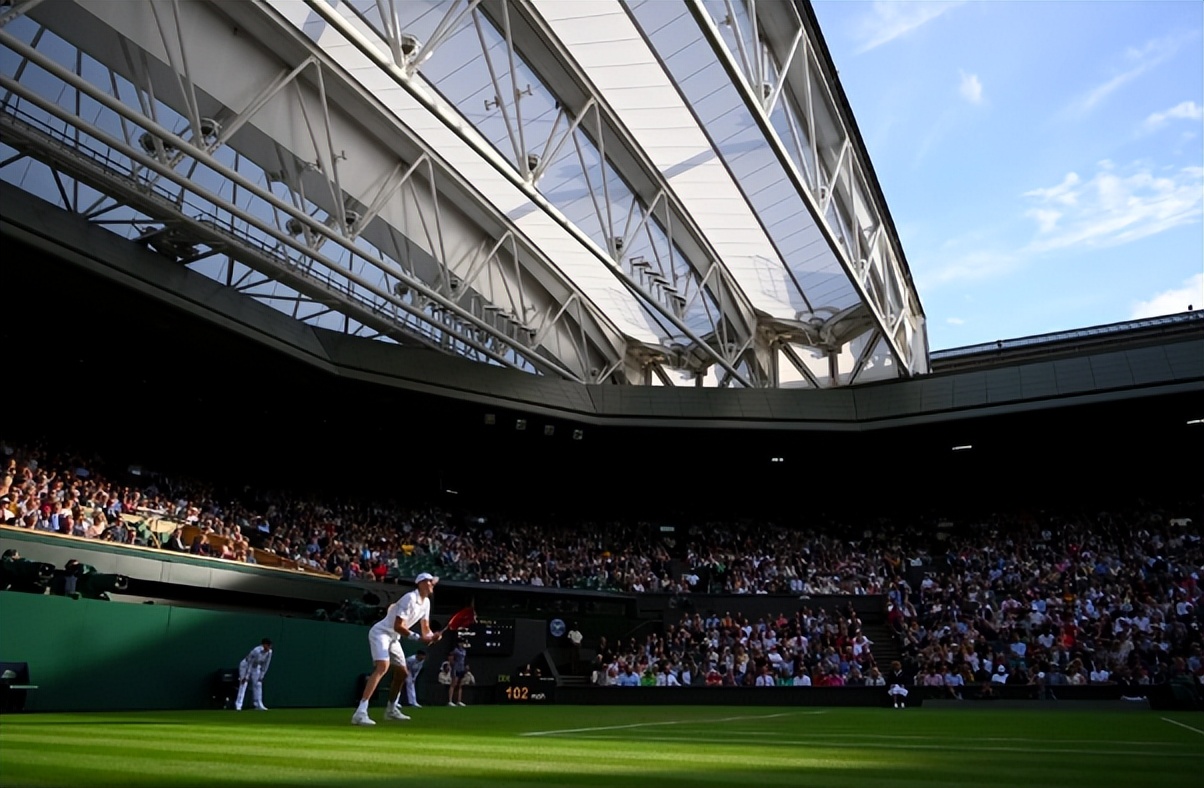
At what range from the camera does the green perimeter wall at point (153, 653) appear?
42.9 feet

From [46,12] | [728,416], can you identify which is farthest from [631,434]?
[46,12]

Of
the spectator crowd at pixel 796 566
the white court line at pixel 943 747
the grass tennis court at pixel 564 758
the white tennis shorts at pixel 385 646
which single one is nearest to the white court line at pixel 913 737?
the grass tennis court at pixel 564 758

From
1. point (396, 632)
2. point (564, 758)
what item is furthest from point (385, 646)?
point (564, 758)

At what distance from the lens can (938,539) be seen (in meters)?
37.3

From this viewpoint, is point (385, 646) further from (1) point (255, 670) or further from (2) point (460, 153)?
(2) point (460, 153)

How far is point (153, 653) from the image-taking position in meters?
14.9

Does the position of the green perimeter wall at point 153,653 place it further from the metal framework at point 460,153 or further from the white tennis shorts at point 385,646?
the metal framework at point 460,153

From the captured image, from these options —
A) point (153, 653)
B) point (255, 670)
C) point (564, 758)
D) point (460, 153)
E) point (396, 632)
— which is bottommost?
point (564, 758)

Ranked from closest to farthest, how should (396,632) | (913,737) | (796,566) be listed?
(913,737)
(396,632)
(796,566)

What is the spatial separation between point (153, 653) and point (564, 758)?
11201 mm

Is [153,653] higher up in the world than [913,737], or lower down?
higher up

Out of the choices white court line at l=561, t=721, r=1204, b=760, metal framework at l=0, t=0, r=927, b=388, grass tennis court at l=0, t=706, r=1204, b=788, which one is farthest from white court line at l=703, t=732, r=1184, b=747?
metal framework at l=0, t=0, r=927, b=388

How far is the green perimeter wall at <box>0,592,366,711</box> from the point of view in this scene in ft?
42.9

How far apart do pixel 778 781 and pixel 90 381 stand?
97.7 feet
